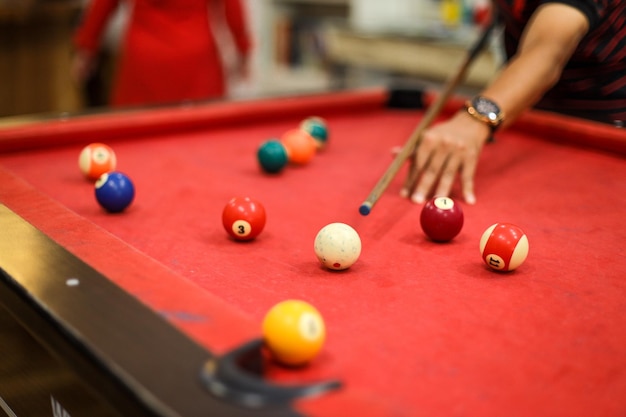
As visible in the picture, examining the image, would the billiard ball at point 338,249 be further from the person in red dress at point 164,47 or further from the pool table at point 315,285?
the person in red dress at point 164,47

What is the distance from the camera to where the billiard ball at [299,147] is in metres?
2.00

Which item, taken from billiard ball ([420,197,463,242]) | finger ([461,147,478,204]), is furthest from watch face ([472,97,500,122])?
billiard ball ([420,197,463,242])

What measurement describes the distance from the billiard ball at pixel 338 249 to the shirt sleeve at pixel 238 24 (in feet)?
9.02

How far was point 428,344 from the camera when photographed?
0.98 meters

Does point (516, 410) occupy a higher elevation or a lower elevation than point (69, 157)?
higher

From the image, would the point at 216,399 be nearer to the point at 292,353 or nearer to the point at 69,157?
the point at 292,353

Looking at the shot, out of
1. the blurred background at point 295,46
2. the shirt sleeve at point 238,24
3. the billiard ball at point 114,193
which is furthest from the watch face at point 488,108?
the shirt sleeve at point 238,24

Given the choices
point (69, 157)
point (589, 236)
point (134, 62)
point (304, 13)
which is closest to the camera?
point (589, 236)

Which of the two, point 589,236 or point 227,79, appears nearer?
point 589,236

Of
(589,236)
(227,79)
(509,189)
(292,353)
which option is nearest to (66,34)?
(227,79)

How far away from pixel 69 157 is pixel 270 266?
3.28 feet

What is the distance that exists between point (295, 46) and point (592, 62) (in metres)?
3.56

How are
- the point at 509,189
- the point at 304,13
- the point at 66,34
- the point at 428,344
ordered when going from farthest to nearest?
the point at 304,13 < the point at 66,34 < the point at 509,189 < the point at 428,344

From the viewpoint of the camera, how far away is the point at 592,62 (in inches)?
83.9
